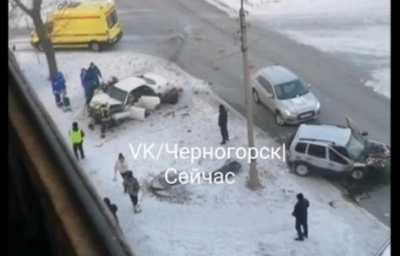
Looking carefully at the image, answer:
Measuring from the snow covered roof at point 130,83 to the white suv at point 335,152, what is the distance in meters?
1.99

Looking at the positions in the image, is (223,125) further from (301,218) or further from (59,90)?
(59,90)

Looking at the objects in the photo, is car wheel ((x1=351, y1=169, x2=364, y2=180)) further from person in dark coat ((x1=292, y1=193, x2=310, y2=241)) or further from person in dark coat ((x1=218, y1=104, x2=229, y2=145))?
person in dark coat ((x1=218, y1=104, x2=229, y2=145))

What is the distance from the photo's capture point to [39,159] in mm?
1941

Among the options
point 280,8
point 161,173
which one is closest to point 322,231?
point 161,173

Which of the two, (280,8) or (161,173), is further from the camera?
(280,8)

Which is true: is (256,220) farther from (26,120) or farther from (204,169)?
(26,120)

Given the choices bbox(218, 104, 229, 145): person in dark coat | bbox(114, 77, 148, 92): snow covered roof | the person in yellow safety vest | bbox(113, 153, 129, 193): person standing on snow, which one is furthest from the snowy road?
the person in yellow safety vest

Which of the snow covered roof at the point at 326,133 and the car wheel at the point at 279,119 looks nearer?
the snow covered roof at the point at 326,133

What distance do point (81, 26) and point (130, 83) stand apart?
1.40 metres

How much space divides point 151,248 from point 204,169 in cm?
115

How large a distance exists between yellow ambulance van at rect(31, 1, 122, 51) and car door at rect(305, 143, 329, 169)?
3.56 meters

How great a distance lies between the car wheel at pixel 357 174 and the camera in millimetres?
6262

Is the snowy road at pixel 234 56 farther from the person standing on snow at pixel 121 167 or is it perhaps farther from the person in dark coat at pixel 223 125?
the person standing on snow at pixel 121 167

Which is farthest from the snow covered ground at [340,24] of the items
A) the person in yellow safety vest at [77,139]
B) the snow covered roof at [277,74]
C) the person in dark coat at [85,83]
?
the person in yellow safety vest at [77,139]
